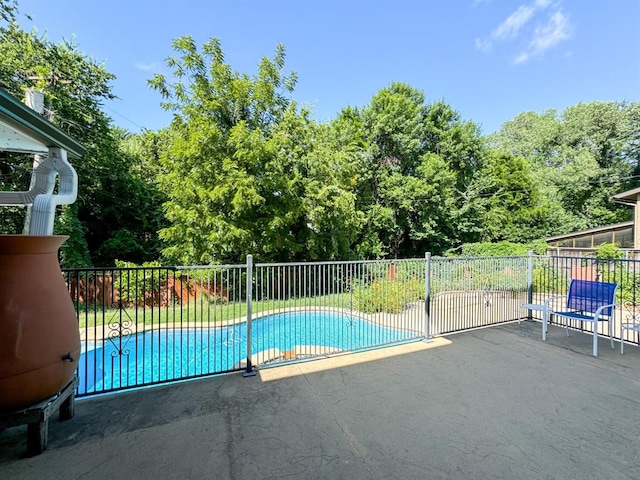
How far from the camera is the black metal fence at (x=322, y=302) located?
3.49m

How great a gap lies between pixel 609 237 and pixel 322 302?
15750mm

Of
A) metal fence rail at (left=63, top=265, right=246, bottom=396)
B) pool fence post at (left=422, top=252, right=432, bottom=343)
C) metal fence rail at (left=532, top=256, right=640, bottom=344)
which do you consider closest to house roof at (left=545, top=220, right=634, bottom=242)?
metal fence rail at (left=532, top=256, right=640, bottom=344)

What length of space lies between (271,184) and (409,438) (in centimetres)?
896

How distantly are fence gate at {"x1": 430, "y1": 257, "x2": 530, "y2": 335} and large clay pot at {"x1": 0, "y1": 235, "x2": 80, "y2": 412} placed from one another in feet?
14.5

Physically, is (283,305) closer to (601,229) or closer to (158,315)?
(158,315)

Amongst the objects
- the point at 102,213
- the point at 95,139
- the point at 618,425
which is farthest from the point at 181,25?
the point at 618,425

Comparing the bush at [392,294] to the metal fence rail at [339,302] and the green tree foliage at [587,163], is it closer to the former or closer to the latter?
the metal fence rail at [339,302]

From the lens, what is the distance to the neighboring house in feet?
38.9

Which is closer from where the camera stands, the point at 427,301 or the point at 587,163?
the point at 427,301

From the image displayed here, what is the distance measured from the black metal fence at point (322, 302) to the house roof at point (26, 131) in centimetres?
141

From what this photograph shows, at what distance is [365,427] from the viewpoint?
2.37 meters

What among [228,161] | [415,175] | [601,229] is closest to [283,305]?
[228,161]

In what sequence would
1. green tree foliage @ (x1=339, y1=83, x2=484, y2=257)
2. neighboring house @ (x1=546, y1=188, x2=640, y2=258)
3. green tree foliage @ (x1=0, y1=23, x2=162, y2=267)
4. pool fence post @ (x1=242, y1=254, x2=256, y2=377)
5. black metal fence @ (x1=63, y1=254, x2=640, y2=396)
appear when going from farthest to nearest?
green tree foliage @ (x1=339, y1=83, x2=484, y2=257) → neighboring house @ (x1=546, y1=188, x2=640, y2=258) → green tree foliage @ (x1=0, y1=23, x2=162, y2=267) → black metal fence @ (x1=63, y1=254, x2=640, y2=396) → pool fence post @ (x1=242, y1=254, x2=256, y2=377)

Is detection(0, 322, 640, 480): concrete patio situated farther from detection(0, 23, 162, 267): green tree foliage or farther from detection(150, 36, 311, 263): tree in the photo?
detection(0, 23, 162, 267): green tree foliage
